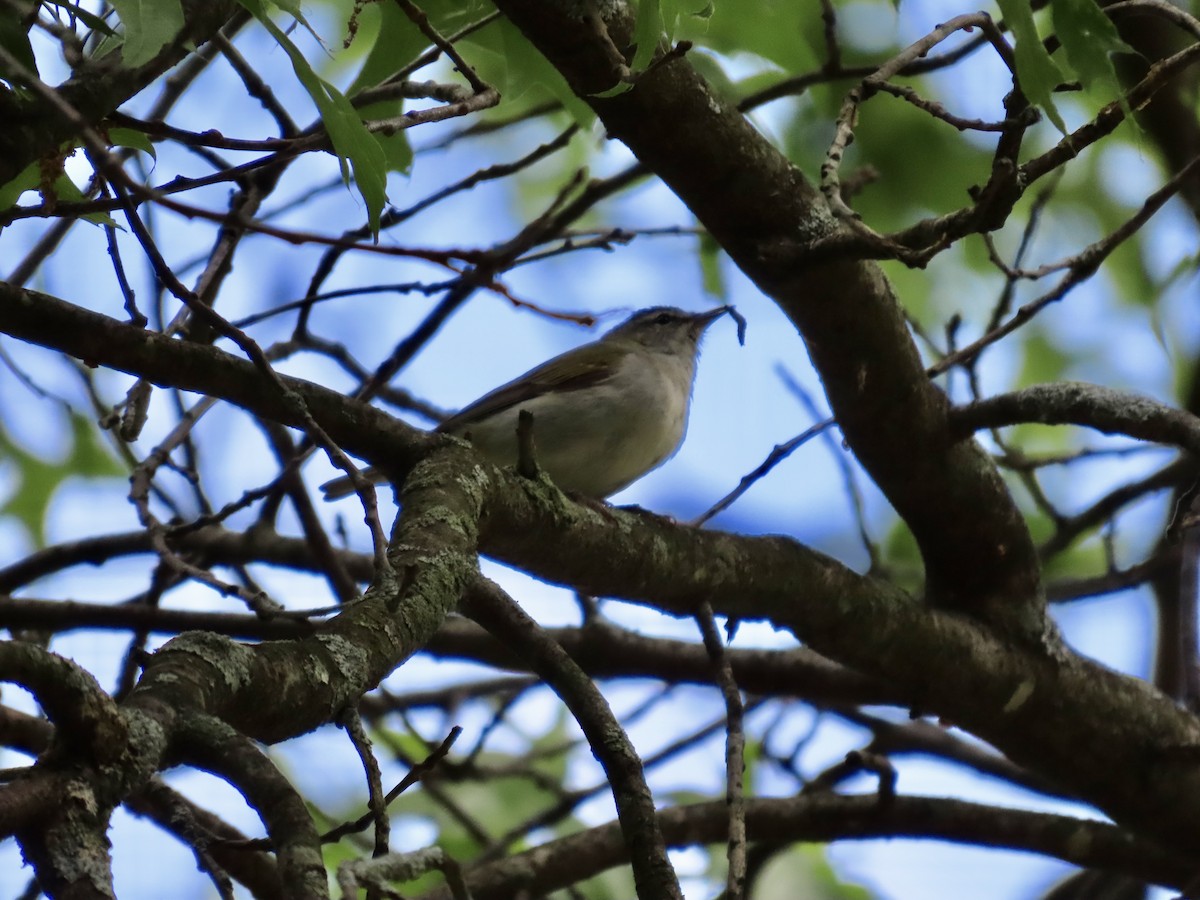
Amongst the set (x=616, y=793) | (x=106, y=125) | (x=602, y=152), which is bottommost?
(x=616, y=793)

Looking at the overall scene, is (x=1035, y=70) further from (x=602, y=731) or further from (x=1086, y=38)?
(x=602, y=731)

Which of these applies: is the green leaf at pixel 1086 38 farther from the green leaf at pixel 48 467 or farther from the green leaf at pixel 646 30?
the green leaf at pixel 48 467

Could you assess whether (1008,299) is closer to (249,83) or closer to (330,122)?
(249,83)

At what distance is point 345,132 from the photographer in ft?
6.91

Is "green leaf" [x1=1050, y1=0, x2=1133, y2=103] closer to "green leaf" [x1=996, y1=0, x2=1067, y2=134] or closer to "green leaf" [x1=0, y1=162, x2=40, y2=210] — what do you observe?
"green leaf" [x1=996, y1=0, x2=1067, y2=134]

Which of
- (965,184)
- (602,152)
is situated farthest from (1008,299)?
(602,152)

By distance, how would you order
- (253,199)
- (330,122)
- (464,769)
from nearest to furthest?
(330,122), (253,199), (464,769)

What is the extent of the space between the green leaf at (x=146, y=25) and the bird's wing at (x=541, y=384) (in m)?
3.54

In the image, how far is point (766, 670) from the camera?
4910 millimetres

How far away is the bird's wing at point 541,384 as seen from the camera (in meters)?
5.68

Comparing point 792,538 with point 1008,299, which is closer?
point 792,538

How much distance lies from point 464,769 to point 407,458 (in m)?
2.20

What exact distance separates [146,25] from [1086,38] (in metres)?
1.53

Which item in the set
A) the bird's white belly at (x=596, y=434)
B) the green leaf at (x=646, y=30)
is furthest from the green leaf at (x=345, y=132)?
the bird's white belly at (x=596, y=434)
